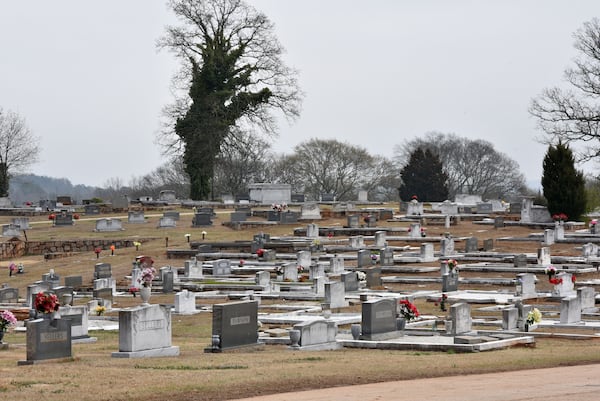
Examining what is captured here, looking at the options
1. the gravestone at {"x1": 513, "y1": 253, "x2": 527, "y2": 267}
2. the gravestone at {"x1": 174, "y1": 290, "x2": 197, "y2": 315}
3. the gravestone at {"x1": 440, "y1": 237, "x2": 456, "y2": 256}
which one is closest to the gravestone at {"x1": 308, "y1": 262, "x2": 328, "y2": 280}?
the gravestone at {"x1": 174, "y1": 290, "x2": 197, "y2": 315}

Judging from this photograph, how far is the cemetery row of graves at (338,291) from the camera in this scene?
67.2 feet

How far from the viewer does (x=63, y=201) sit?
76062 mm

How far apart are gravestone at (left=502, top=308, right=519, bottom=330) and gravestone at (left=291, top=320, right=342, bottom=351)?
403 cm

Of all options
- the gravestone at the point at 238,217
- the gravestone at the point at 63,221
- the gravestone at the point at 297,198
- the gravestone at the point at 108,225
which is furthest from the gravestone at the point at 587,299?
the gravestone at the point at 297,198

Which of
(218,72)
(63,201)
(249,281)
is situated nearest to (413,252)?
(249,281)

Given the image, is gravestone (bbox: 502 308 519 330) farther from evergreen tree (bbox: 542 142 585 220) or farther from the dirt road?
evergreen tree (bbox: 542 142 585 220)

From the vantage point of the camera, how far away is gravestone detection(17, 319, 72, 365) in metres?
18.5

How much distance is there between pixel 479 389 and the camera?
14.9 meters

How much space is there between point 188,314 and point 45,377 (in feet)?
42.8

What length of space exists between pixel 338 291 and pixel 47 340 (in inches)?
472

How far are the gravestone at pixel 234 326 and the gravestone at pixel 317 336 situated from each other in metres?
0.79

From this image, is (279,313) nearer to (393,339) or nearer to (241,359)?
(393,339)

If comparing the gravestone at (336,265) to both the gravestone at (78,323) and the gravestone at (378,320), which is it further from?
the gravestone at (378,320)

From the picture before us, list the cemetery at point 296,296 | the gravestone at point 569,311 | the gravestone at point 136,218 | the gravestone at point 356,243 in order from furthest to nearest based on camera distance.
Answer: the gravestone at point 136,218 < the gravestone at point 356,243 < the gravestone at point 569,311 < the cemetery at point 296,296
